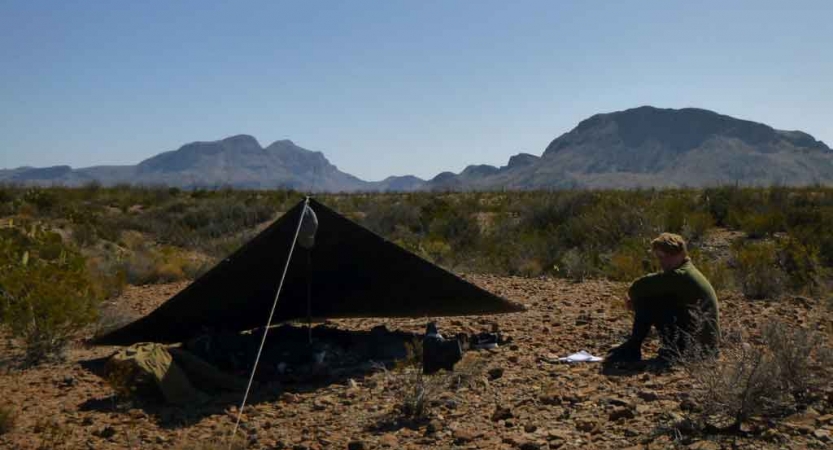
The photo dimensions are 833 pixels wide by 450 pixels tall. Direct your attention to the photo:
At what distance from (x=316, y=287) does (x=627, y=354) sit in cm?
296

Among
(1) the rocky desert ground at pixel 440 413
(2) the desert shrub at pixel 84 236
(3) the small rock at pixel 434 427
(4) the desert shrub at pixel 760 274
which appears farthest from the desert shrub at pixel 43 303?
(2) the desert shrub at pixel 84 236

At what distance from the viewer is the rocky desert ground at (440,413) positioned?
4.42 metres

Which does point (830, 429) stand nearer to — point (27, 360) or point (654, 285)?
point (654, 285)

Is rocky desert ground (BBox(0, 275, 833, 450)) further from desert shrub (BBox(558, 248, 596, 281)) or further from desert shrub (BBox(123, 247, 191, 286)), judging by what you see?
desert shrub (BBox(123, 247, 191, 286))

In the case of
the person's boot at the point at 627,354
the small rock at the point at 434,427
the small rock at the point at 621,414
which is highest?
the person's boot at the point at 627,354

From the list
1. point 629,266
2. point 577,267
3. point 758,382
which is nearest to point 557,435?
point 758,382

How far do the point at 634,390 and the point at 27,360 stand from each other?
533 cm

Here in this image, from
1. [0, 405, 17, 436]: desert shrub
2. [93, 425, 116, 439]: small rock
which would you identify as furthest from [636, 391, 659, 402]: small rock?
[0, 405, 17, 436]: desert shrub

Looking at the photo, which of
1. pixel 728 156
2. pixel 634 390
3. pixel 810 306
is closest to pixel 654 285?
pixel 634 390

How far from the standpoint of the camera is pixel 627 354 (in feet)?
19.4

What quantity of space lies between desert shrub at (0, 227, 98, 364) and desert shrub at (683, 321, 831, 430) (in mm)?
5499

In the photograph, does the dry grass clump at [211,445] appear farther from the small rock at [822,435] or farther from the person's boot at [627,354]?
the small rock at [822,435]

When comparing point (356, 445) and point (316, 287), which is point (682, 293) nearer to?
point (356, 445)

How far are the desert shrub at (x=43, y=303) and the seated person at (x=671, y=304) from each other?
195 inches
